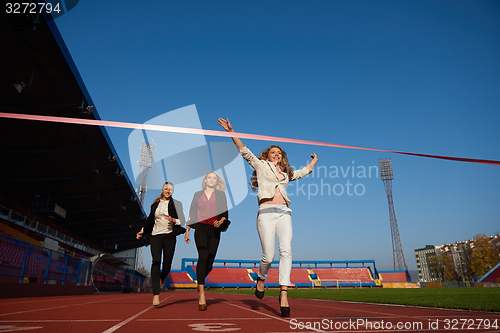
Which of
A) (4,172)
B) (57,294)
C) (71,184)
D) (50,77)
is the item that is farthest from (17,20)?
(71,184)

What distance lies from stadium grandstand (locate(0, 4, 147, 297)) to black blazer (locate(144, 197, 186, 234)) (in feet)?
17.0

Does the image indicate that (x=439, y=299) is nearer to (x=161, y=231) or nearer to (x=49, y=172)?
(x=161, y=231)

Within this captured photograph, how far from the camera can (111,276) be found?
25891 mm

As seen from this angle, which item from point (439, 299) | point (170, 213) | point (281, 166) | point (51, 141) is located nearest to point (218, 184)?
point (170, 213)

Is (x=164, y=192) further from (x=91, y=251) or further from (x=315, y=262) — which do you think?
(x=315, y=262)

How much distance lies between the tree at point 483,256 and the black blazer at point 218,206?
75.8 metres

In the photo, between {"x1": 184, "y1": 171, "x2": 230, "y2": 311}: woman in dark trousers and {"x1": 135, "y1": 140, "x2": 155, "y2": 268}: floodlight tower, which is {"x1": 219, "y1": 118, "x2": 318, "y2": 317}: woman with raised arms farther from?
{"x1": 135, "y1": 140, "x2": 155, "y2": 268}: floodlight tower

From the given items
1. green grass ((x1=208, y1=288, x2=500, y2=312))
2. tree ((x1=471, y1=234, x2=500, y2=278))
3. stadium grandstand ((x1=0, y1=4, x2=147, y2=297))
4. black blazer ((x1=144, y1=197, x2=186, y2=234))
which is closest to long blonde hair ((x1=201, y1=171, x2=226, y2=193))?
black blazer ((x1=144, y1=197, x2=186, y2=234))

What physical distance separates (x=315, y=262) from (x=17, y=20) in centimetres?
5726

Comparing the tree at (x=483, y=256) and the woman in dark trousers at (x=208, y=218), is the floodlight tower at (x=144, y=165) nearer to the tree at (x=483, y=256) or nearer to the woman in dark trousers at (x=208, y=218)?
the woman in dark trousers at (x=208, y=218)

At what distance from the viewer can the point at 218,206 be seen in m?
5.03

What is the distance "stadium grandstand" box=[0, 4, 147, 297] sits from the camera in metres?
9.52

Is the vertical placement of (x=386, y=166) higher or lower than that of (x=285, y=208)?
higher

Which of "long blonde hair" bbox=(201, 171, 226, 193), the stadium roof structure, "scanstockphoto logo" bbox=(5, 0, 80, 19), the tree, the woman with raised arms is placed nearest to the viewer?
the woman with raised arms
